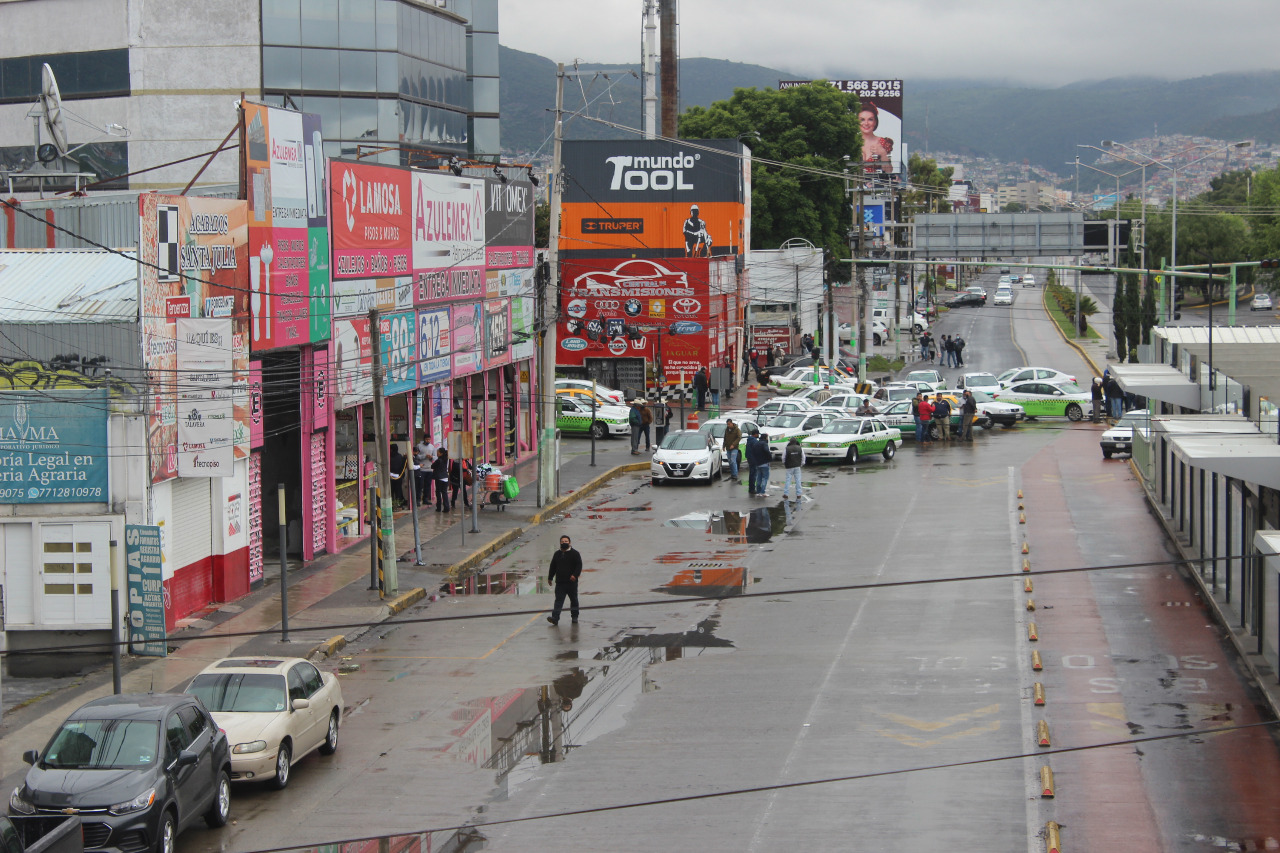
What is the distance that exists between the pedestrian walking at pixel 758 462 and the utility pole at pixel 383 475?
12384 mm

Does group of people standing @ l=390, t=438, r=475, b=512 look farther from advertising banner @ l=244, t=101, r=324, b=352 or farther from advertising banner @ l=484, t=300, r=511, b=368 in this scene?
advertising banner @ l=244, t=101, r=324, b=352

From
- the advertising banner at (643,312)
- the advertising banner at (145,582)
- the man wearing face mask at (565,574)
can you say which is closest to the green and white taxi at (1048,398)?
the advertising banner at (643,312)

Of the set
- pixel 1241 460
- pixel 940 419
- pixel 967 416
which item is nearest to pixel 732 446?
pixel 940 419

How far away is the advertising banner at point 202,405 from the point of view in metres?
23.1

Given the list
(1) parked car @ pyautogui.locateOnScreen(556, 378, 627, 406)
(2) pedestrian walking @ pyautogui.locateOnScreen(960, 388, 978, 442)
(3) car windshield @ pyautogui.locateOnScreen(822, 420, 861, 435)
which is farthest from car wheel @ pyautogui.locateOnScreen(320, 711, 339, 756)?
(2) pedestrian walking @ pyautogui.locateOnScreen(960, 388, 978, 442)

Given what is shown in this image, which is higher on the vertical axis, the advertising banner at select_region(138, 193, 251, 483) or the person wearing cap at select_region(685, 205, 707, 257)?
the person wearing cap at select_region(685, 205, 707, 257)

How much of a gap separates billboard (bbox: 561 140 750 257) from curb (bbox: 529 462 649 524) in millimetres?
26561

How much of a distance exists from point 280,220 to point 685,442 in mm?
15893

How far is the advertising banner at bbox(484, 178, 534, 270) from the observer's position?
129 ft

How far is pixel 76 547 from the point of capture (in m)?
21.8

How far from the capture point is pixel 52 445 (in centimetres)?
2178

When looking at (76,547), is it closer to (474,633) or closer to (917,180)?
(474,633)

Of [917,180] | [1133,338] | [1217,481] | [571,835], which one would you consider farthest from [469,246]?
[917,180]

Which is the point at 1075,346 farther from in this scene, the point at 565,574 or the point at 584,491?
the point at 565,574
